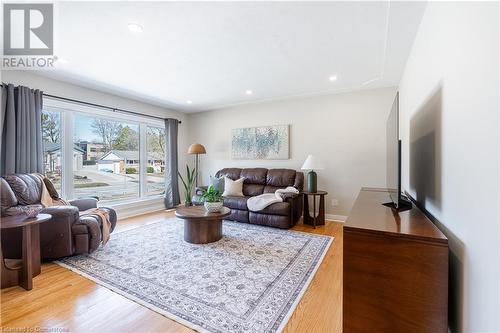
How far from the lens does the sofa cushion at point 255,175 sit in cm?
472

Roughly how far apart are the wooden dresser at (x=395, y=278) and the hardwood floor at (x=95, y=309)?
1.47ft

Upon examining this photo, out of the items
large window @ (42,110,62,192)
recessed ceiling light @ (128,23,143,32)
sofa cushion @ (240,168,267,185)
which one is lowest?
sofa cushion @ (240,168,267,185)

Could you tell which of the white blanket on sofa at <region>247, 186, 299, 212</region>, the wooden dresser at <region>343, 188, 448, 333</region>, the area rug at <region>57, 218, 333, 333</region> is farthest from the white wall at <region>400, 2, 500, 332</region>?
the white blanket on sofa at <region>247, 186, 299, 212</region>

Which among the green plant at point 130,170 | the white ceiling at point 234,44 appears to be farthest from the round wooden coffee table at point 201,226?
the green plant at point 130,170

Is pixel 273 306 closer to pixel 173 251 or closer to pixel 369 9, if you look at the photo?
pixel 173 251

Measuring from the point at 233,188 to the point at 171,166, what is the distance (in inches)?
70.1

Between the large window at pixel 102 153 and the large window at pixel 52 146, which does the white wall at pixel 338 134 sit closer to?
the large window at pixel 102 153

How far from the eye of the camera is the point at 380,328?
1211mm

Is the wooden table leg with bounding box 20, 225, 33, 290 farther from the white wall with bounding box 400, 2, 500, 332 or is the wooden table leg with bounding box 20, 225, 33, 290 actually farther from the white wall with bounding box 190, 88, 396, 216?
the white wall with bounding box 190, 88, 396, 216

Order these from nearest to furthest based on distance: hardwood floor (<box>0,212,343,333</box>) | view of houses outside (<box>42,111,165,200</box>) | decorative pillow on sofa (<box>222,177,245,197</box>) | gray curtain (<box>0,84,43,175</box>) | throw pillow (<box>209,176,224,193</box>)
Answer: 1. hardwood floor (<box>0,212,343,333</box>)
2. gray curtain (<box>0,84,43,175</box>)
3. view of houses outside (<box>42,111,165,200</box>)
4. decorative pillow on sofa (<box>222,177,245,197</box>)
5. throw pillow (<box>209,176,224,193</box>)

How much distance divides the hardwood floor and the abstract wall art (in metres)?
2.88

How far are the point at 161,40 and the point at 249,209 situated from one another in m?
2.80

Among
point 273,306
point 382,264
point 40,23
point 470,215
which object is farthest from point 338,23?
point 40,23

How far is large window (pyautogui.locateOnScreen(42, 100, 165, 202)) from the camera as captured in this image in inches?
143
